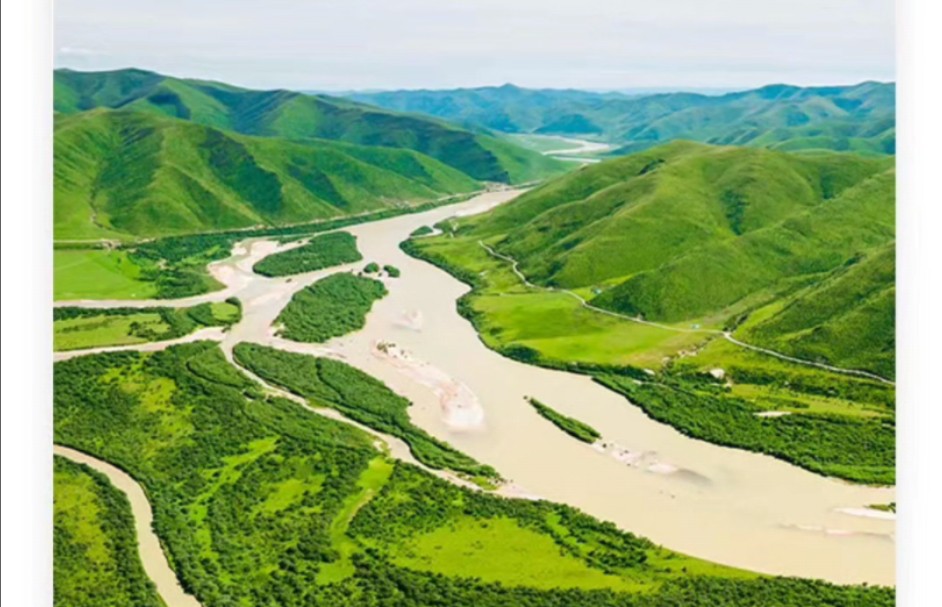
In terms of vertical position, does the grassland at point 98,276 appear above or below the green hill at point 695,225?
below

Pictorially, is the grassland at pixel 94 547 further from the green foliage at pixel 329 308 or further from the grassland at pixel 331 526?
the green foliage at pixel 329 308

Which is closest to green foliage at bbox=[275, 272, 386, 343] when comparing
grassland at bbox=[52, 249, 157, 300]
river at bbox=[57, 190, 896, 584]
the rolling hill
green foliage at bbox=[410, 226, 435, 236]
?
river at bbox=[57, 190, 896, 584]

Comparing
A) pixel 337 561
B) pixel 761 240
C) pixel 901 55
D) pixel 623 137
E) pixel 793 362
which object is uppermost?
pixel 623 137

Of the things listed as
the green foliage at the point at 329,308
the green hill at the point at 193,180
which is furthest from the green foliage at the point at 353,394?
the green hill at the point at 193,180

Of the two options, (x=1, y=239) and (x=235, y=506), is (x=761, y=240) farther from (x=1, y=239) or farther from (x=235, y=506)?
(x=1, y=239)

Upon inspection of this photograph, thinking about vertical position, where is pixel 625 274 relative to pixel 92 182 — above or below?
below

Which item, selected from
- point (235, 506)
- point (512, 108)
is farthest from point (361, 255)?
point (512, 108)

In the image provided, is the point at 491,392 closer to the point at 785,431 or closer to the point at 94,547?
the point at 785,431
